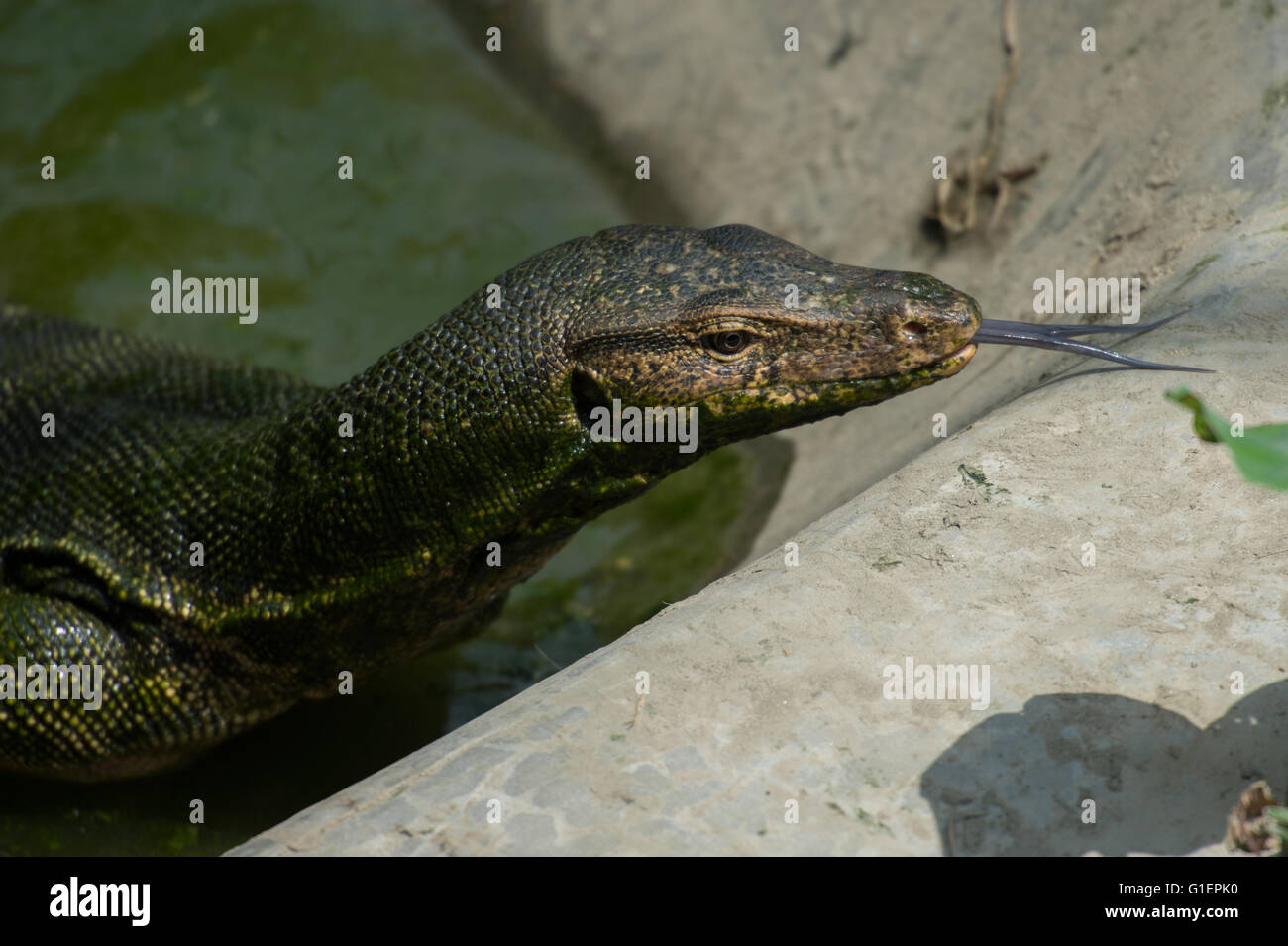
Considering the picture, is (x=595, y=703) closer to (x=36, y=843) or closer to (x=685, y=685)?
(x=685, y=685)

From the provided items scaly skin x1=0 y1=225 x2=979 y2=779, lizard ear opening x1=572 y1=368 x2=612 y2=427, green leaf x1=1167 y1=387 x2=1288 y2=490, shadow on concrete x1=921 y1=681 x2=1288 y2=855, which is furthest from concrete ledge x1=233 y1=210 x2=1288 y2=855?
green leaf x1=1167 y1=387 x2=1288 y2=490

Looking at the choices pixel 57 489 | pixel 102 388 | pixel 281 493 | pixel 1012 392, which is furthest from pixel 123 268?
pixel 1012 392

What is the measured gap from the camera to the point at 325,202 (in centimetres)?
830

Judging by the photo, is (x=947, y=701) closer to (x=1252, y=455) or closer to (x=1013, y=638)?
(x=1013, y=638)

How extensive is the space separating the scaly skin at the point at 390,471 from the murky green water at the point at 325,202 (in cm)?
116

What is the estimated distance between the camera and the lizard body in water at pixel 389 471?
4301 mm

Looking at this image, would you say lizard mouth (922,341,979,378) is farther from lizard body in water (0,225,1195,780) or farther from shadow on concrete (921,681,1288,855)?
shadow on concrete (921,681,1288,855)

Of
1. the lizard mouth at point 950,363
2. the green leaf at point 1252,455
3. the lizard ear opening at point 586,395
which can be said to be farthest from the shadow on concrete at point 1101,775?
the lizard ear opening at point 586,395

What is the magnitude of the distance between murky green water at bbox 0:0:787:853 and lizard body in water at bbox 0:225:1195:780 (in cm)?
114

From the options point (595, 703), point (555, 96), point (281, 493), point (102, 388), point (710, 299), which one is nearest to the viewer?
point (595, 703)

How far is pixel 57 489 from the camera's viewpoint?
525cm

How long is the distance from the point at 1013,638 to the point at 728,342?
4.95 ft

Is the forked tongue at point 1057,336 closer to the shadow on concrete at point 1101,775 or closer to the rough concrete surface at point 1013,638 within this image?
the rough concrete surface at point 1013,638
